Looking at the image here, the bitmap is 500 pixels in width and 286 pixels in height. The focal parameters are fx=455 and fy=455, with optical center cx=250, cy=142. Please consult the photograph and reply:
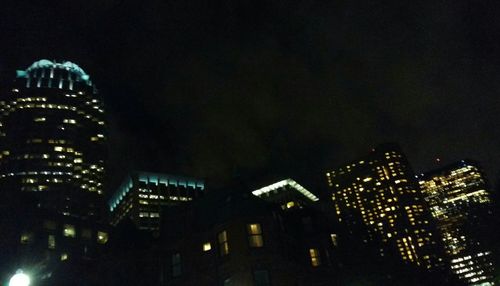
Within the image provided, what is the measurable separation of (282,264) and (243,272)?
3.06m

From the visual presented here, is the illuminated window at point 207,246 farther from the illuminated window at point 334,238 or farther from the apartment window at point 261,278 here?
the illuminated window at point 334,238

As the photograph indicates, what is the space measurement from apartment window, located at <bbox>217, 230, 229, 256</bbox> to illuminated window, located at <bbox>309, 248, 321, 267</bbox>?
10.3 meters

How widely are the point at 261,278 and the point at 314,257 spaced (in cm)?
1040

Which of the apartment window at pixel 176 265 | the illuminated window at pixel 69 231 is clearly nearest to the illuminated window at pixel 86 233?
the illuminated window at pixel 69 231

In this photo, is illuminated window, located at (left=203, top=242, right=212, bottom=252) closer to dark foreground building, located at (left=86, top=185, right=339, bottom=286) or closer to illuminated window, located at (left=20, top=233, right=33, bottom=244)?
dark foreground building, located at (left=86, top=185, right=339, bottom=286)

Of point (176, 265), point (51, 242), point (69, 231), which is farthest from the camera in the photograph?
point (69, 231)

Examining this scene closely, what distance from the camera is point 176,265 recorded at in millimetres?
38281

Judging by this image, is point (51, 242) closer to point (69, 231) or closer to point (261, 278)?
point (69, 231)

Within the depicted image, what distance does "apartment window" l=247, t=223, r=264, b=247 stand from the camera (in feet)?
114

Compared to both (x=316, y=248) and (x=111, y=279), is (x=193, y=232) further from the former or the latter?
(x=316, y=248)

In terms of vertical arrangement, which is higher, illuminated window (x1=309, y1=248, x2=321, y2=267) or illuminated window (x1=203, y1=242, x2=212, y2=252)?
illuminated window (x1=203, y1=242, x2=212, y2=252)

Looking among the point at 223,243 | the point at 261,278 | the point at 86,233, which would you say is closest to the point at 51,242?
the point at 86,233

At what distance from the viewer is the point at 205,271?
3588 cm

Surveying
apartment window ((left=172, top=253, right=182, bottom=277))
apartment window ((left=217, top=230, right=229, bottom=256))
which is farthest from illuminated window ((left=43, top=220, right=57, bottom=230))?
apartment window ((left=217, top=230, right=229, bottom=256))
